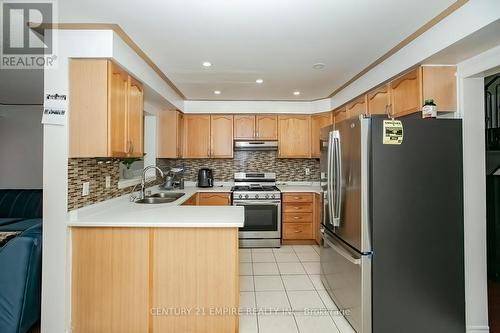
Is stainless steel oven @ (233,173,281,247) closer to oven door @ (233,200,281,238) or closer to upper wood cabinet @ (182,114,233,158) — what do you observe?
oven door @ (233,200,281,238)

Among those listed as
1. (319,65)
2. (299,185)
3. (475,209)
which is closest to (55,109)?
(319,65)

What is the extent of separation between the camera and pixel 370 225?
178cm

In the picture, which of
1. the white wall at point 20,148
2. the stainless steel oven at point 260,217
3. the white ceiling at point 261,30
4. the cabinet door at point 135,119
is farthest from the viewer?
the white wall at point 20,148

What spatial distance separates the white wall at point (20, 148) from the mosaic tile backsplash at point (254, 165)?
7.51ft

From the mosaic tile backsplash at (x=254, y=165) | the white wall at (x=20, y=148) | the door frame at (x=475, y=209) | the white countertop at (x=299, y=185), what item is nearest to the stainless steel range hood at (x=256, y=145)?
the mosaic tile backsplash at (x=254, y=165)

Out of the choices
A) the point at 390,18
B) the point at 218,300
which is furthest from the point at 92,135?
the point at 390,18

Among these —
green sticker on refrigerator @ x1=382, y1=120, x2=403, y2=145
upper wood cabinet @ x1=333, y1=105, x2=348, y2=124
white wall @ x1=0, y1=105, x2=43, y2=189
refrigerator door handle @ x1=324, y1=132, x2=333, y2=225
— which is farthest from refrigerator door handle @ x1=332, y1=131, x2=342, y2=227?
white wall @ x1=0, y1=105, x2=43, y2=189

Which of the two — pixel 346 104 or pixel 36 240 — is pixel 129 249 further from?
pixel 346 104

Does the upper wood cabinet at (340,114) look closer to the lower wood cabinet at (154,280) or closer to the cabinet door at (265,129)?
the cabinet door at (265,129)

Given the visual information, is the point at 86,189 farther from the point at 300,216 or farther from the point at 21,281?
the point at 300,216

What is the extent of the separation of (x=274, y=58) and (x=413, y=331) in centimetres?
245

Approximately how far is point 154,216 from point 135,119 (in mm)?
943

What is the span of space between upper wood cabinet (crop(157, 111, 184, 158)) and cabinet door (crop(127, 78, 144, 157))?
1.32 meters

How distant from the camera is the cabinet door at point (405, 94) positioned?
2077 mm
